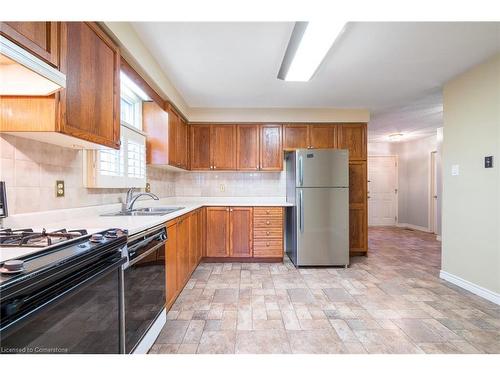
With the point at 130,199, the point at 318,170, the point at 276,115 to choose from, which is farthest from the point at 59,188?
the point at 276,115

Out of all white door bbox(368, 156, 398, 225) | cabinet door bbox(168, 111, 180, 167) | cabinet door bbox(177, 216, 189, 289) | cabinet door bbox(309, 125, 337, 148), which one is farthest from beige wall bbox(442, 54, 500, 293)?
white door bbox(368, 156, 398, 225)

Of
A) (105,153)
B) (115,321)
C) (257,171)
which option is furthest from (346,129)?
(115,321)

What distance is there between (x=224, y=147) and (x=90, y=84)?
2632mm

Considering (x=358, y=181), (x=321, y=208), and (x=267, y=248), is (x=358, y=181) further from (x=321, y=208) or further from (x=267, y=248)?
(x=267, y=248)

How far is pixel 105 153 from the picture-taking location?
6.93 ft

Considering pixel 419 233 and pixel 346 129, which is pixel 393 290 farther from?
pixel 419 233

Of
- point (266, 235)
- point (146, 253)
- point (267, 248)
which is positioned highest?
point (146, 253)

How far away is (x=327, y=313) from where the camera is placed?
7.25ft

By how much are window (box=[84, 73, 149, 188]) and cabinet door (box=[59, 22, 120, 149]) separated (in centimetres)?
35

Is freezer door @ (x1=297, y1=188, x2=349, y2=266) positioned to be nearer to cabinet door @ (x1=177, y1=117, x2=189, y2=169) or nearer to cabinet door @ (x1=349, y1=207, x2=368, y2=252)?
cabinet door @ (x1=349, y1=207, x2=368, y2=252)

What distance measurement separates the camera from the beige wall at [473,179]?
2.44 m

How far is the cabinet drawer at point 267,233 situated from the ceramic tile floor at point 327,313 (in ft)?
1.56

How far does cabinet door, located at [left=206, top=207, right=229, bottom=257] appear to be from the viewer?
375 centimetres

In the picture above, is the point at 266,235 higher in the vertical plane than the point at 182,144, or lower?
lower
